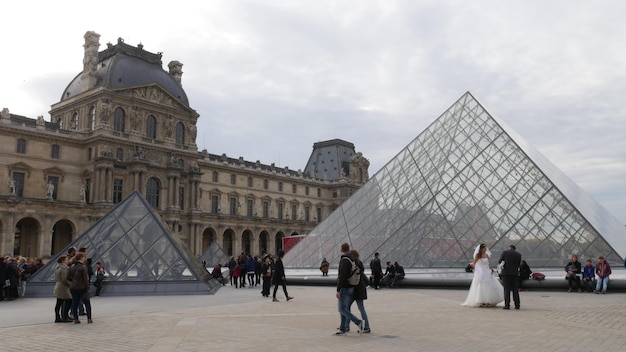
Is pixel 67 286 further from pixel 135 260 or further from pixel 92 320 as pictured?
pixel 135 260

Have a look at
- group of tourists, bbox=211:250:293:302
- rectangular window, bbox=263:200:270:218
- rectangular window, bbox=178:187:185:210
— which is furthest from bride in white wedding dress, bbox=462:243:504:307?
rectangular window, bbox=263:200:270:218

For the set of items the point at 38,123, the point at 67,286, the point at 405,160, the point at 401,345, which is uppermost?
the point at 38,123

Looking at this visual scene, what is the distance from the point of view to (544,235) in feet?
55.6

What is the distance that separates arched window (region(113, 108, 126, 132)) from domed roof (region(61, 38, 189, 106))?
2.17m

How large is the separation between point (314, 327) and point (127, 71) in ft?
149

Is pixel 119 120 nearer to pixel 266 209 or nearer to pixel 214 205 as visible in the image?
pixel 214 205

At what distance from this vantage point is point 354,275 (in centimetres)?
713

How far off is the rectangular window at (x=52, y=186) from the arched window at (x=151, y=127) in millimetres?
8758

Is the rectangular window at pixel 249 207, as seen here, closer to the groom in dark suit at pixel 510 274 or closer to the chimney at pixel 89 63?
the chimney at pixel 89 63

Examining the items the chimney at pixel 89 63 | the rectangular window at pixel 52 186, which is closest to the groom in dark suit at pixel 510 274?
the rectangular window at pixel 52 186

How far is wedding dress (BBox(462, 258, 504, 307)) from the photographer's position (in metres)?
10.2

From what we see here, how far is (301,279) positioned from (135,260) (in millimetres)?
5627

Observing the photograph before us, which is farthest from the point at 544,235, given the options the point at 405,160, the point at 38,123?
the point at 38,123

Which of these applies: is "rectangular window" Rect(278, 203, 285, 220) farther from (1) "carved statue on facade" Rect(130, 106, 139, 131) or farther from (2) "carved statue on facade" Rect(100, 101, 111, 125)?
(2) "carved statue on facade" Rect(100, 101, 111, 125)
